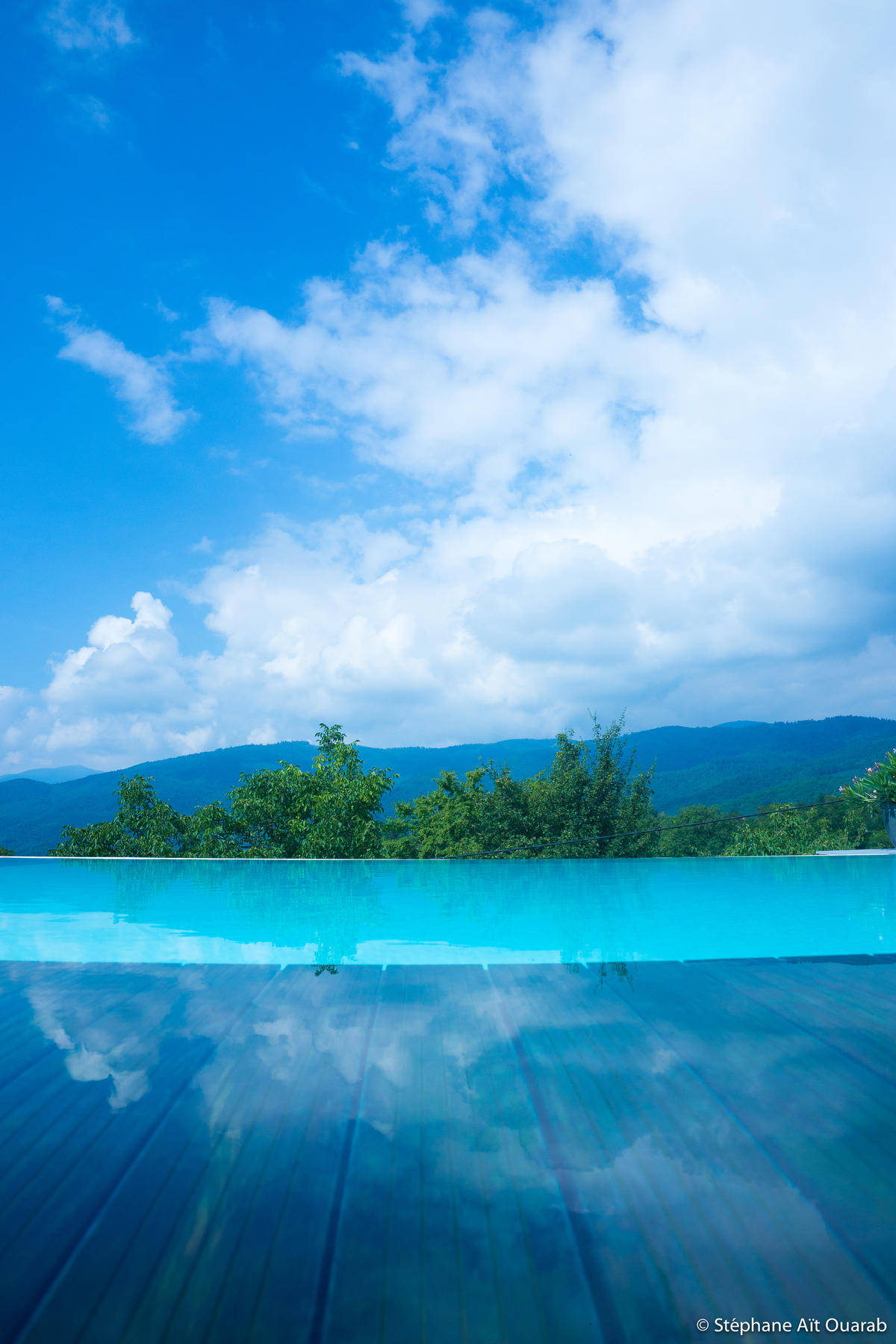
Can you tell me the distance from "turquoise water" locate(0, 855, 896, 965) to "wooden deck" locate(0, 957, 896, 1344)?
4.09 ft

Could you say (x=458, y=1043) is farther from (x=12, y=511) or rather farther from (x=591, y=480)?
(x=12, y=511)

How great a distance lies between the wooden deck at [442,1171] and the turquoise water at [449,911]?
1246 millimetres

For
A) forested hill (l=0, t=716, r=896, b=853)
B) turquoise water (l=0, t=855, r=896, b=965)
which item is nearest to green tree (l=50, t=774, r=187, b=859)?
turquoise water (l=0, t=855, r=896, b=965)

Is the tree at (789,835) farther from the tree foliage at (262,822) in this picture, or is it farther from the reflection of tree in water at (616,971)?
the reflection of tree in water at (616,971)

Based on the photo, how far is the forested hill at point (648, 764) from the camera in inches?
2205

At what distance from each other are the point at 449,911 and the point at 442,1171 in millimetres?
4124

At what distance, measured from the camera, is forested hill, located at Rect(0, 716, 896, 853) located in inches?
2205

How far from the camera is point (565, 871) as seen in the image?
813cm

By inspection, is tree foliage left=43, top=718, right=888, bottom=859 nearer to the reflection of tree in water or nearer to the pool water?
the reflection of tree in water

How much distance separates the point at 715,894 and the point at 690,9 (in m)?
9.15

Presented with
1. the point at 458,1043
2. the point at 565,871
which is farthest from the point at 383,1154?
the point at 565,871

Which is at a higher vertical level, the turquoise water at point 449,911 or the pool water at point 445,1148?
the pool water at point 445,1148

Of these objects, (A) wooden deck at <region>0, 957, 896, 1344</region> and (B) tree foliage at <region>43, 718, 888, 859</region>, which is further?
(B) tree foliage at <region>43, 718, 888, 859</region>

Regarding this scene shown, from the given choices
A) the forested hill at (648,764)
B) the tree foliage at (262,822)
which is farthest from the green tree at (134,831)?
the forested hill at (648,764)
